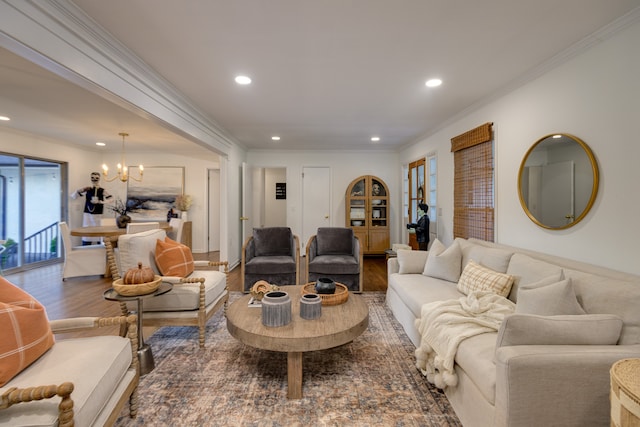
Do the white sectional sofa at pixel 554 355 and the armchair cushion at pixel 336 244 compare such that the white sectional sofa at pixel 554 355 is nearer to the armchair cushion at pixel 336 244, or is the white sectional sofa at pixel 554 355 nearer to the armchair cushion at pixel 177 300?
the armchair cushion at pixel 177 300

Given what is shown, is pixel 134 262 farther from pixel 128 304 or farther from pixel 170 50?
pixel 170 50

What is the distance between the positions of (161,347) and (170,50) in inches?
96.8

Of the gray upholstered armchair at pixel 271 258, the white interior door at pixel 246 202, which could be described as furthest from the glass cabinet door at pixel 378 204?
the gray upholstered armchair at pixel 271 258

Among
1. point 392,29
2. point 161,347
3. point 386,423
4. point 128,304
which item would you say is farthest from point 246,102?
point 386,423

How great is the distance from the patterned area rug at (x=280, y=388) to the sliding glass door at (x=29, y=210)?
457cm

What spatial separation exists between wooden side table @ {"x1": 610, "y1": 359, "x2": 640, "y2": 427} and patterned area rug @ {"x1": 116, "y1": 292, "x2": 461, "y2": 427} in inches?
32.6

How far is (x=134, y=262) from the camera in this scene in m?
2.56

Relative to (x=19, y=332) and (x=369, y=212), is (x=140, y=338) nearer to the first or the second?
(x=19, y=332)

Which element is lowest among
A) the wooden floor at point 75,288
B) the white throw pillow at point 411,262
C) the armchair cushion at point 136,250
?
the wooden floor at point 75,288

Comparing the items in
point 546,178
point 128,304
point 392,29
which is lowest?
point 128,304

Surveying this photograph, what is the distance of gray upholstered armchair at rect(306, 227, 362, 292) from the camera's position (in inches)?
153

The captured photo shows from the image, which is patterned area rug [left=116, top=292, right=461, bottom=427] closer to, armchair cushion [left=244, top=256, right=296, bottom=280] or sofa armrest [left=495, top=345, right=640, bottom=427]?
sofa armrest [left=495, top=345, right=640, bottom=427]

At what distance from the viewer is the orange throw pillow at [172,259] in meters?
2.71

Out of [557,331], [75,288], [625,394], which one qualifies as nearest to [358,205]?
[75,288]
